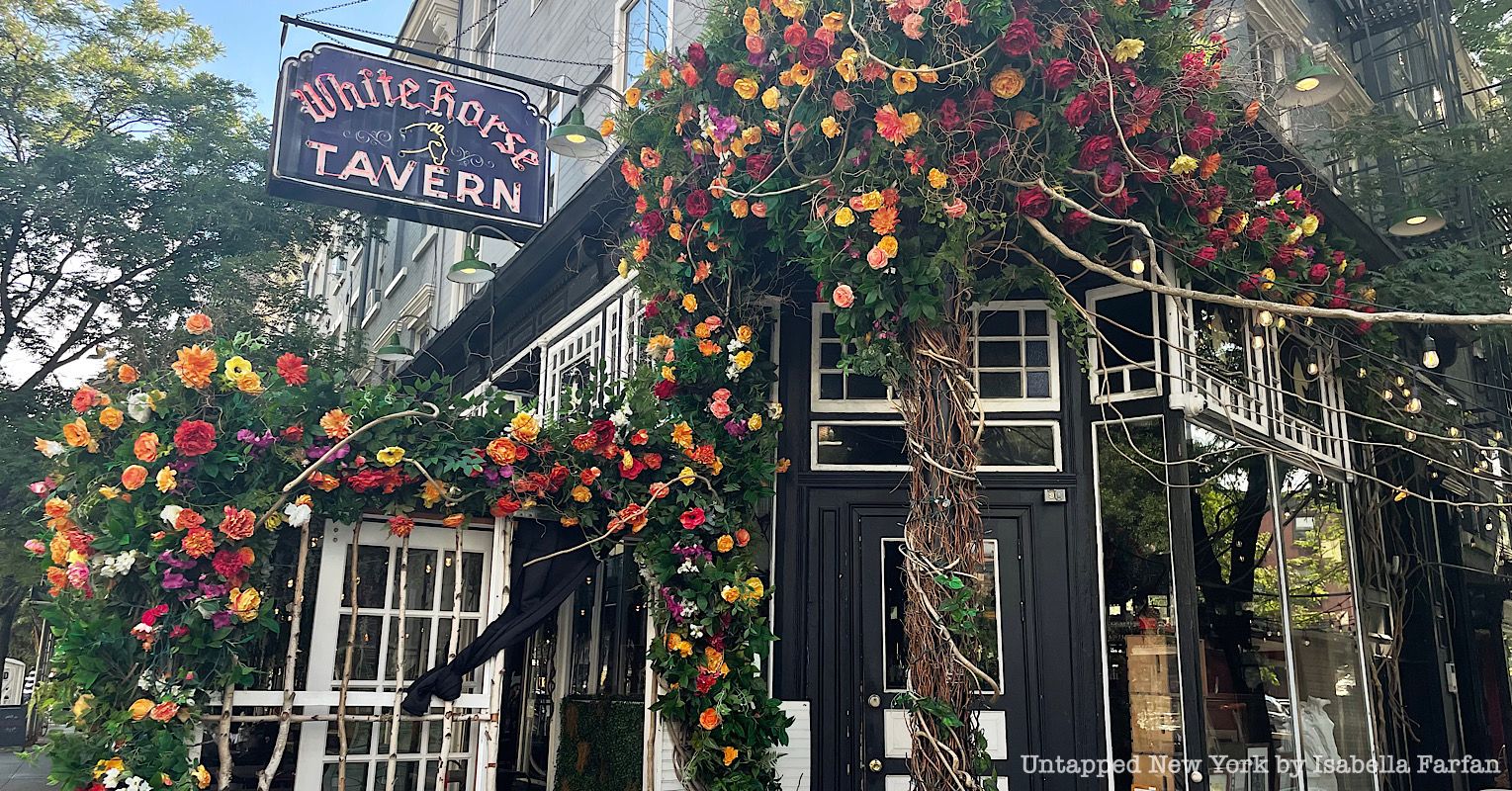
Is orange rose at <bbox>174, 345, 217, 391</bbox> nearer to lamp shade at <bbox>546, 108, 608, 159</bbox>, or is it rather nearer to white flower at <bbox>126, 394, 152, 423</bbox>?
white flower at <bbox>126, 394, 152, 423</bbox>

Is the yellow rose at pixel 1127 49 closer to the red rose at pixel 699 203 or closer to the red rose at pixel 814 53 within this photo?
the red rose at pixel 814 53

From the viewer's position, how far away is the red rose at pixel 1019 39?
4.92 metres

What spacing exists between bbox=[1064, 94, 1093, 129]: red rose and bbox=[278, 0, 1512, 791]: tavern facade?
3.44 feet

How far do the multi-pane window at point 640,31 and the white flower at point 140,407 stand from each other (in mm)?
5155

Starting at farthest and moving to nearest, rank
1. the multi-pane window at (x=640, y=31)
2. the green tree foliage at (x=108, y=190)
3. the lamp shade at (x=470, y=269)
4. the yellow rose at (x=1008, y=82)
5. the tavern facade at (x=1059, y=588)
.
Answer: the green tree foliage at (x=108, y=190)
the multi-pane window at (x=640, y=31)
the lamp shade at (x=470, y=269)
the tavern facade at (x=1059, y=588)
the yellow rose at (x=1008, y=82)

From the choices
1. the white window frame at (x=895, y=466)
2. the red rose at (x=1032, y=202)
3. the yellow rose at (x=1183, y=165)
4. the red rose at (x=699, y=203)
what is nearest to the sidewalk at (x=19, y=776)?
the white window frame at (x=895, y=466)

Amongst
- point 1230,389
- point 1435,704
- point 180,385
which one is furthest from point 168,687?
point 1435,704

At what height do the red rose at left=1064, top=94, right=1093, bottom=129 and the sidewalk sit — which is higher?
the red rose at left=1064, top=94, right=1093, bottom=129

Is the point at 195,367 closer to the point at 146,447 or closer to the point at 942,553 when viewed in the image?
the point at 146,447

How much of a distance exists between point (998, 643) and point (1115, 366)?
A: 180 cm

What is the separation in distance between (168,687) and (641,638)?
3018 mm

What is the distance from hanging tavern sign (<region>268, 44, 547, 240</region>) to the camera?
7.52m

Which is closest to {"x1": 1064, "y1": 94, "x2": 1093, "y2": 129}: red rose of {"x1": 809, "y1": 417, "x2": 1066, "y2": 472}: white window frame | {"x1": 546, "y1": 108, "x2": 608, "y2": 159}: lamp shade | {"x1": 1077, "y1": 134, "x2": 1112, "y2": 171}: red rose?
{"x1": 1077, "y1": 134, "x2": 1112, "y2": 171}: red rose

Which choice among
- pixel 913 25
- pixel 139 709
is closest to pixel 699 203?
pixel 913 25
